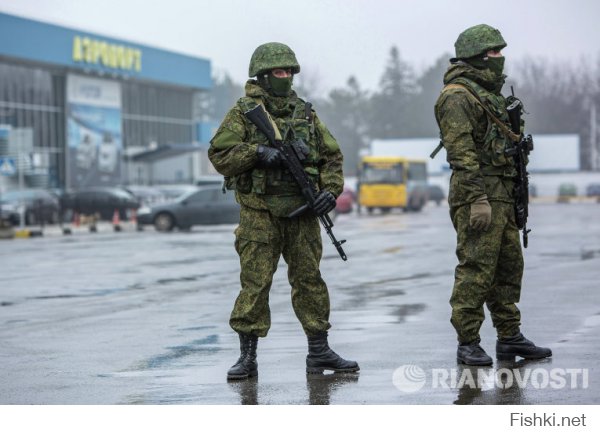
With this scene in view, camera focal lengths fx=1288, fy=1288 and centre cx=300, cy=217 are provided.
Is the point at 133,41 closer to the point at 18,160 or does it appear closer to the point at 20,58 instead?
the point at 20,58

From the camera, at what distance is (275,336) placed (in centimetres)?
939

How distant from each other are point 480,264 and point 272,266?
3.87 feet

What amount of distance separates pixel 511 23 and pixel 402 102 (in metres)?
88.0

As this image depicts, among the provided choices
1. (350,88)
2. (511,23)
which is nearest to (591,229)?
(511,23)

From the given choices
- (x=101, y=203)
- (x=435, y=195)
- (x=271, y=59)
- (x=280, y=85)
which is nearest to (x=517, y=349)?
(x=280, y=85)

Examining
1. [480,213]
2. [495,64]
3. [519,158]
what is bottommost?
[480,213]

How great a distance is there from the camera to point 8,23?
5297 cm

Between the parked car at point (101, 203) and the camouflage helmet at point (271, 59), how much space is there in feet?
121

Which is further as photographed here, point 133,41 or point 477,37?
point 133,41

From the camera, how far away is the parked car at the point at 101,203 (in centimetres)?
4350

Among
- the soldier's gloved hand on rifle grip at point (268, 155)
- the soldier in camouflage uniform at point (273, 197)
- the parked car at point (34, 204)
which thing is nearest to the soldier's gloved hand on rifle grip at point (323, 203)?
the soldier in camouflage uniform at point (273, 197)

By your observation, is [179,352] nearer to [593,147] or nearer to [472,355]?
[472,355]

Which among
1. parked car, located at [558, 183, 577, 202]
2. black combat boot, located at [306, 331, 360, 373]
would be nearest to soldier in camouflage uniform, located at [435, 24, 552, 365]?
black combat boot, located at [306, 331, 360, 373]

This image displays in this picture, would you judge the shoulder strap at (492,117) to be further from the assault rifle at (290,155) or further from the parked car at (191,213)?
the parked car at (191,213)
